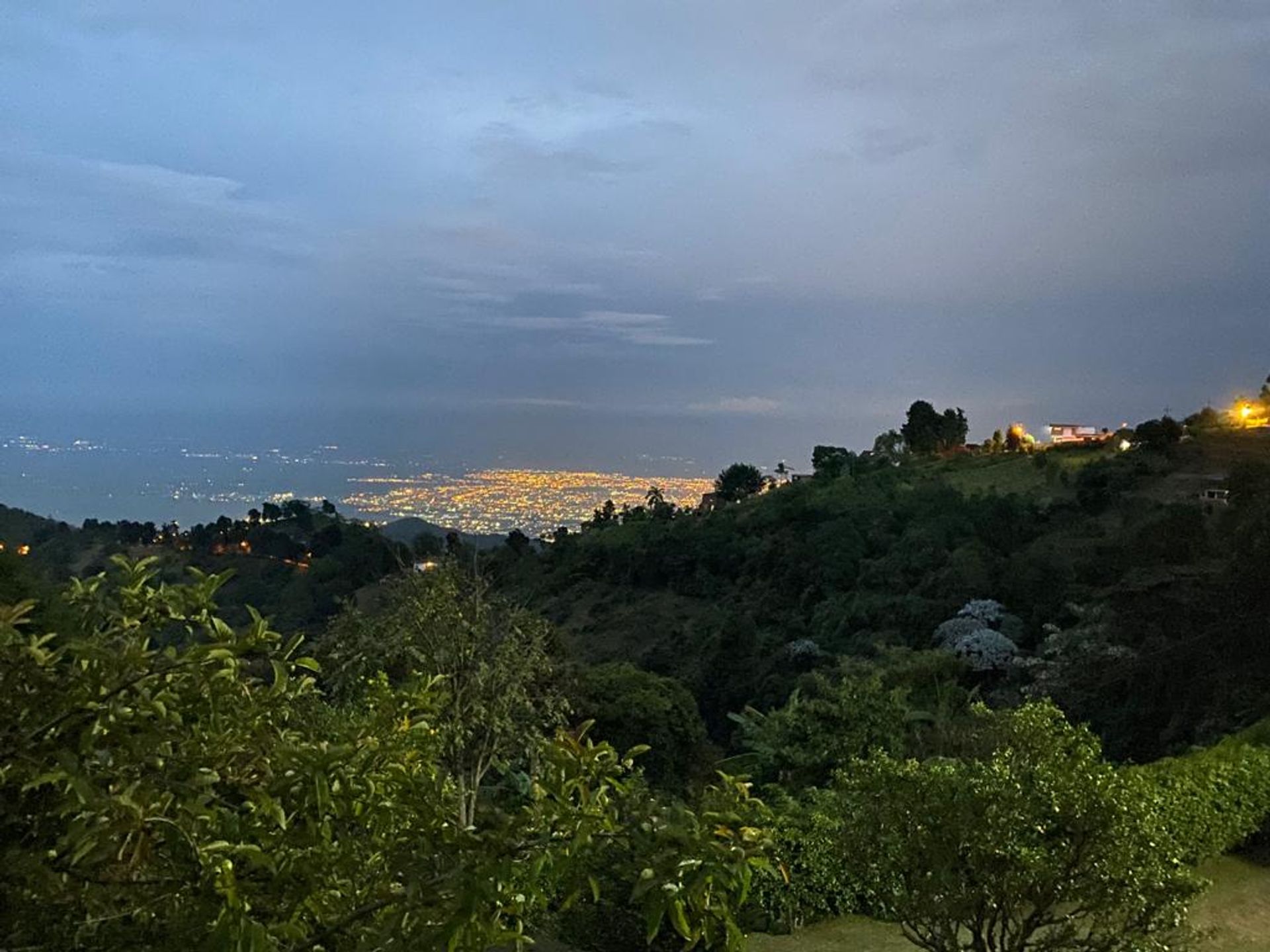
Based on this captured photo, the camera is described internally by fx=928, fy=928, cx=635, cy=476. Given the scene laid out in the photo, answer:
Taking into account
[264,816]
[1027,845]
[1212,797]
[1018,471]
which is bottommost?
[1212,797]

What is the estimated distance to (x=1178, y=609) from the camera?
15070mm

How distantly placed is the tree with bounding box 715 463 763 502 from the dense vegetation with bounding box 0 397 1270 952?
937 inches

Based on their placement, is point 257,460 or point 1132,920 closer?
point 1132,920

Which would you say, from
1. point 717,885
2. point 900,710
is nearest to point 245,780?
point 717,885

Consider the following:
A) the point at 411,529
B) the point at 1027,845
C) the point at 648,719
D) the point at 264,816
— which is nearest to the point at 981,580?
the point at 648,719

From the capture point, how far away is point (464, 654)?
936cm

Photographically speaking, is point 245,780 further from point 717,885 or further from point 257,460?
point 257,460

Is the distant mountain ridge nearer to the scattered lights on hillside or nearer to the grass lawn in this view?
the scattered lights on hillside

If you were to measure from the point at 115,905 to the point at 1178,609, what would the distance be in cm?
1666

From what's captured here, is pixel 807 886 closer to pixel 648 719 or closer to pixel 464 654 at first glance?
pixel 464 654

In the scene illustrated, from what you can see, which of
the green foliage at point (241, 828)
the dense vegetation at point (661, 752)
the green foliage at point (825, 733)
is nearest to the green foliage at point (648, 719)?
the dense vegetation at point (661, 752)

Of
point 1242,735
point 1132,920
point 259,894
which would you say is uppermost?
point 259,894

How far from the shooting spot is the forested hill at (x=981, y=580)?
14562mm

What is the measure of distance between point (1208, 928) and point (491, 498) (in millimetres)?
24012
